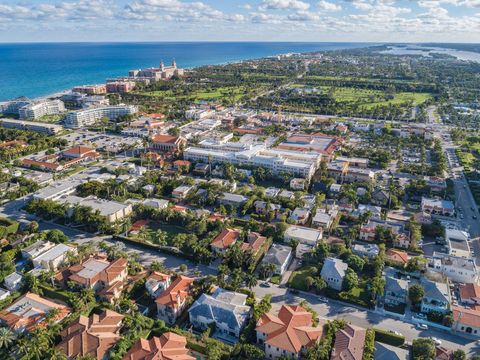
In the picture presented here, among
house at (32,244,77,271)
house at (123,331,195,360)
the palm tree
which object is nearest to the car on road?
house at (123,331,195,360)

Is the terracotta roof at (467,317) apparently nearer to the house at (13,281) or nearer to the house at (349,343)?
the house at (349,343)

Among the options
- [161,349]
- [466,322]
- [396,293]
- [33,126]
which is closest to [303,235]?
[396,293]

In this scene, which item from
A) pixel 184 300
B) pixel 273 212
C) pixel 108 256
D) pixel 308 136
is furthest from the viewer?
pixel 308 136

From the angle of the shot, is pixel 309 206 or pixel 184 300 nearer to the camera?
pixel 184 300

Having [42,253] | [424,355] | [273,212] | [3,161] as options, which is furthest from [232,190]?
[3,161]

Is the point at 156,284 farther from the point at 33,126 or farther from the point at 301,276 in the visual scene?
the point at 33,126

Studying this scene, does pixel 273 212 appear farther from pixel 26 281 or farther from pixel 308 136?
pixel 308 136
